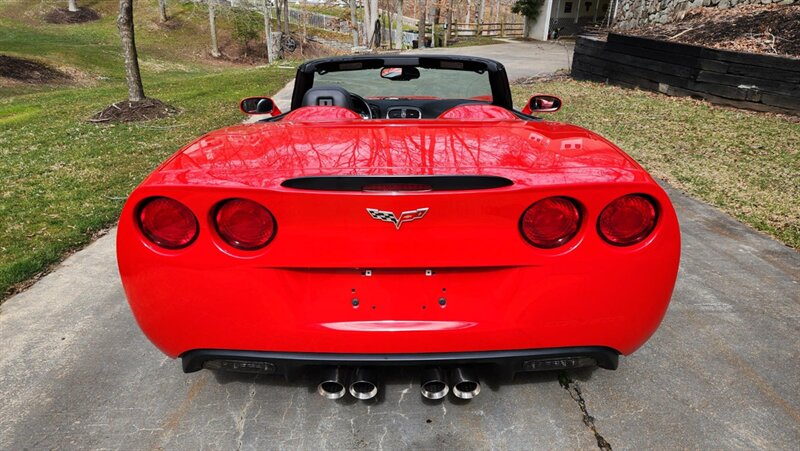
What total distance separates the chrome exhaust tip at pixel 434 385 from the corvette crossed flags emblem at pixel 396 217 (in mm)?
700

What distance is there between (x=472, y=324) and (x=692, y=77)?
9869 millimetres

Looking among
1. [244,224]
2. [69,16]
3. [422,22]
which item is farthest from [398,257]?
[69,16]

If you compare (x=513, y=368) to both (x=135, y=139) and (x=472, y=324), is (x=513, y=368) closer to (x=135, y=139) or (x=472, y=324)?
(x=472, y=324)

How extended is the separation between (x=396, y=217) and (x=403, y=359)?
0.52 meters

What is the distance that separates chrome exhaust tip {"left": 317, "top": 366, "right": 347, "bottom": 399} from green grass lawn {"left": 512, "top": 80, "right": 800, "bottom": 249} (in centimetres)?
390

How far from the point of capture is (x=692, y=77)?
31.4ft

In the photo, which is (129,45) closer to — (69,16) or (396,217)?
(396,217)

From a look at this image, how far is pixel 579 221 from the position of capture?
174cm

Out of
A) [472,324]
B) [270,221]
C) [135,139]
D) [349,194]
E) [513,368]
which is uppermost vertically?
[349,194]

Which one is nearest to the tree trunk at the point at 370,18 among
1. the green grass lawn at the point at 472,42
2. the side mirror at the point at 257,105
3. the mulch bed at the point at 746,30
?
the green grass lawn at the point at 472,42

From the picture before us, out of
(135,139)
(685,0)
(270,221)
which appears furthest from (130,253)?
(685,0)

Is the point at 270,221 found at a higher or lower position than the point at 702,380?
higher

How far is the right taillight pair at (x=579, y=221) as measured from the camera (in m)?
1.72

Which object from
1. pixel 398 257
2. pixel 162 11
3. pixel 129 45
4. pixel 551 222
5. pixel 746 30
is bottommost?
pixel 398 257
